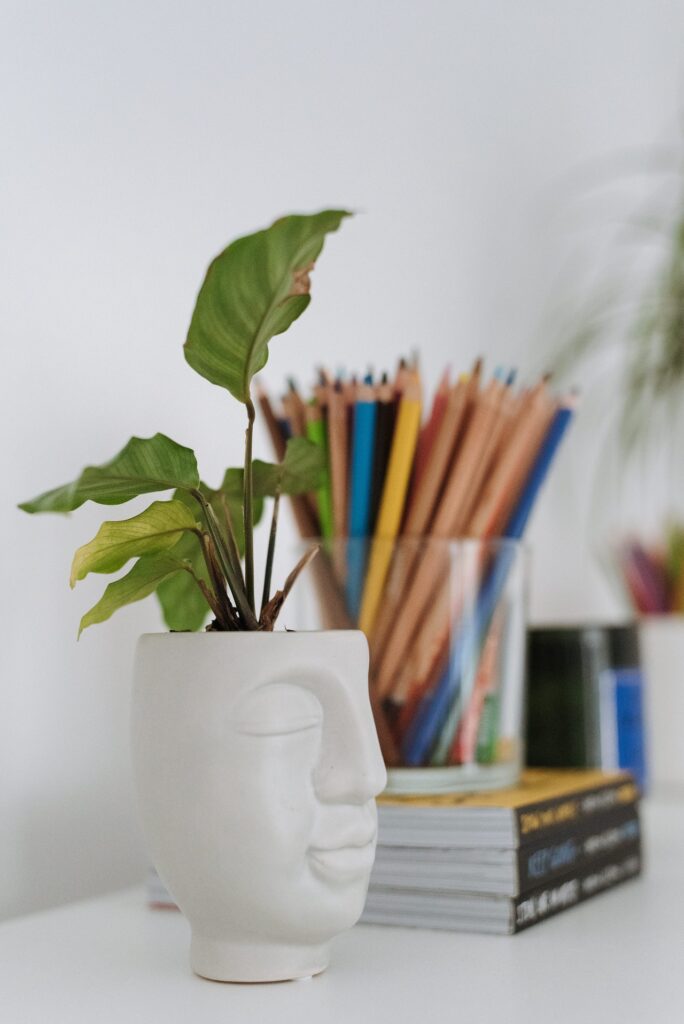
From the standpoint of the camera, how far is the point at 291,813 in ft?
1.47

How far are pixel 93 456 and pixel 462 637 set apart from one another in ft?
0.74

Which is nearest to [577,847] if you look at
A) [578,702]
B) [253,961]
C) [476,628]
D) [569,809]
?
[569,809]

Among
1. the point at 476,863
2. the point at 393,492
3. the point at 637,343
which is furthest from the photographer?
the point at 637,343

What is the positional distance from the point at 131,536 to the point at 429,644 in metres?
0.24

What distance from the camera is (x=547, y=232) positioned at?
4.12 ft

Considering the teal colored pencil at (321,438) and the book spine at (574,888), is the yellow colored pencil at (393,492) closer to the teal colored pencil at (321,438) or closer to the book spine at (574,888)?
the teal colored pencil at (321,438)

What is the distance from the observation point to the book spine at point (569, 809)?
0.58m

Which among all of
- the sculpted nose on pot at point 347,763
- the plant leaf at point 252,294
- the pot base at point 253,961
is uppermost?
the plant leaf at point 252,294

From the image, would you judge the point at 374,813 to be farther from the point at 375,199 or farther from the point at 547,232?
the point at 547,232

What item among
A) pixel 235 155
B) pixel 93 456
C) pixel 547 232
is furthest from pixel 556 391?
pixel 93 456

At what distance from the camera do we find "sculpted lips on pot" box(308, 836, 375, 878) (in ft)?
1.49

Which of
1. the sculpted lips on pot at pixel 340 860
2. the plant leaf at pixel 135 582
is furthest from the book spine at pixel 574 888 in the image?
the plant leaf at pixel 135 582

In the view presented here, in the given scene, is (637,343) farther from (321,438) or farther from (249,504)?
(249,504)

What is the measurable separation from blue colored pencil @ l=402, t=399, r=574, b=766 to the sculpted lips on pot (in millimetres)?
182
